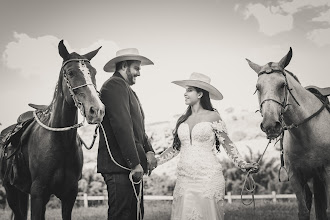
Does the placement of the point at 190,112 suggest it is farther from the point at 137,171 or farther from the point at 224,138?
the point at 137,171

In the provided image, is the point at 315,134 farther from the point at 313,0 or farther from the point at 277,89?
the point at 313,0

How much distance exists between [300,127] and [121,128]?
1.95 m

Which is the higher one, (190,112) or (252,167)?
(190,112)

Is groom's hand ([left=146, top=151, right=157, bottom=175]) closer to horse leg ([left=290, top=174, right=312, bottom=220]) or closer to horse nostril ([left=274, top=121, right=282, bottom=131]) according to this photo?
horse nostril ([left=274, top=121, right=282, bottom=131])

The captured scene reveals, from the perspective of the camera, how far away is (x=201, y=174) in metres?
3.51

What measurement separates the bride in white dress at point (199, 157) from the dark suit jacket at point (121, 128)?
0.51 m

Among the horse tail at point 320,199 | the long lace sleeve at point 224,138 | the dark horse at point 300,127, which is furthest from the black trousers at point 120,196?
the horse tail at point 320,199

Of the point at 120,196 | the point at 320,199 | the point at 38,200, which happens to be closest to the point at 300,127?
the point at 320,199

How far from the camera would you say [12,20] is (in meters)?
9.42

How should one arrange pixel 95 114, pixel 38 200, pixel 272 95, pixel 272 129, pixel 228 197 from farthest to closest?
pixel 228 197 < pixel 272 95 < pixel 272 129 < pixel 38 200 < pixel 95 114

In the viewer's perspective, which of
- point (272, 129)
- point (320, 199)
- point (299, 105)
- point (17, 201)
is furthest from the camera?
point (17, 201)

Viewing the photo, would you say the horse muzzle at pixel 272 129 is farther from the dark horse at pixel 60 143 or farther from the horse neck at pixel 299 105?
the dark horse at pixel 60 143

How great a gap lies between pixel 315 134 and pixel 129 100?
1.94 metres

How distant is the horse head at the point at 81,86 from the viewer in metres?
2.85
